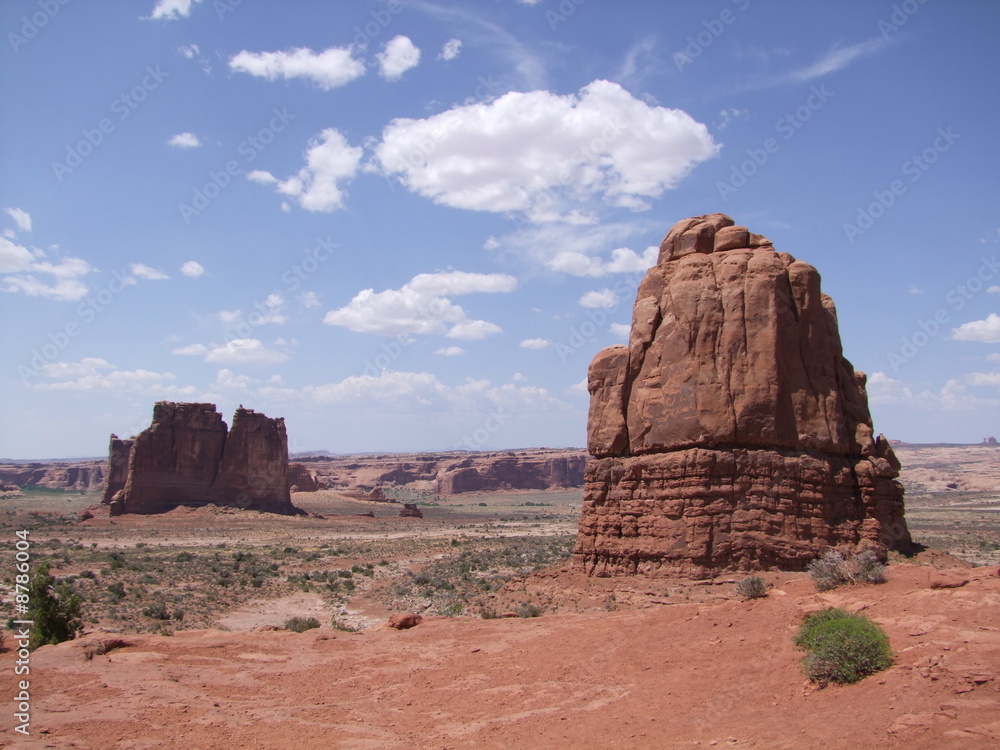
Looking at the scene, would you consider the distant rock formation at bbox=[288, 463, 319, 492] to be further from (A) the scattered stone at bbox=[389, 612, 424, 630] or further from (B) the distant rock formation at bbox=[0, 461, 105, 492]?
(A) the scattered stone at bbox=[389, 612, 424, 630]

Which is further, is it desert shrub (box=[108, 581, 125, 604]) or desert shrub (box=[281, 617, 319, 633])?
desert shrub (box=[108, 581, 125, 604])

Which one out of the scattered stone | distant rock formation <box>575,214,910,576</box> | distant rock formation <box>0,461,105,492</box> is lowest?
distant rock formation <box>0,461,105,492</box>

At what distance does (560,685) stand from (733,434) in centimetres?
823

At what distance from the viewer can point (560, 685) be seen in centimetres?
1028

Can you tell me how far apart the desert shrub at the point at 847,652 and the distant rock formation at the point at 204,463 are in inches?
2381

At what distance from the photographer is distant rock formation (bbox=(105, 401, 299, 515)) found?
59.8 meters

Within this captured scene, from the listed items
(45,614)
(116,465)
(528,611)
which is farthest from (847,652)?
(116,465)

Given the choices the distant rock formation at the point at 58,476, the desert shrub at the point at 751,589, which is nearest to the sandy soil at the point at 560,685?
the desert shrub at the point at 751,589

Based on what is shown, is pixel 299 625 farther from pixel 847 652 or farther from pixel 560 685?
pixel 847 652

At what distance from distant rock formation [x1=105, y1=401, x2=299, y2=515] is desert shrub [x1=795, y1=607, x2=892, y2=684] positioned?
198ft

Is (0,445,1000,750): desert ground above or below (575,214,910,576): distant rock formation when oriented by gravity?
below

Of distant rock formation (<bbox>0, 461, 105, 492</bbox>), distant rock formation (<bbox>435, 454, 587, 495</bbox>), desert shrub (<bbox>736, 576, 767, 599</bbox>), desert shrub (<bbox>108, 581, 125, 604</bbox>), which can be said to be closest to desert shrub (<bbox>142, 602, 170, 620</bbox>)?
desert shrub (<bbox>108, 581, 125, 604</bbox>)

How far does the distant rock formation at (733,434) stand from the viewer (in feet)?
52.5

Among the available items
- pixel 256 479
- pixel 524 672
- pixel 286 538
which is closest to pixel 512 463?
pixel 256 479
